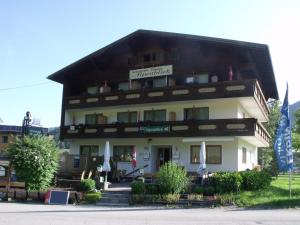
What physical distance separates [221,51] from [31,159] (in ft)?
50.0

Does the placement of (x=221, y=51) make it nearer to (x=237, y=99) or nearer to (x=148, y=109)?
(x=237, y=99)

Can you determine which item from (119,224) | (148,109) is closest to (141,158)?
(148,109)

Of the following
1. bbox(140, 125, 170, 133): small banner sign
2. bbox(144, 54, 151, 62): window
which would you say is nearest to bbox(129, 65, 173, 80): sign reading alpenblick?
bbox(144, 54, 151, 62): window

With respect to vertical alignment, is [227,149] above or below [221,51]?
below

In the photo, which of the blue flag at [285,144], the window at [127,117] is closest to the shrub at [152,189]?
the blue flag at [285,144]

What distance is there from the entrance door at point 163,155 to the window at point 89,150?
5336 millimetres

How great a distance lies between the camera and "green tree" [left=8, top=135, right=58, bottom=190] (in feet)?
74.8

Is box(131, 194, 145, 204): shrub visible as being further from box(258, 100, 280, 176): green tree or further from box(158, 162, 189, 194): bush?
box(258, 100, 280, 176): green tree

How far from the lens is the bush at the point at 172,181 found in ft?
69.8

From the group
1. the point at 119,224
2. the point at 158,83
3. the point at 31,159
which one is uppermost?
the point at 158,83

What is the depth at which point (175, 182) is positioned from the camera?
69.7 ft

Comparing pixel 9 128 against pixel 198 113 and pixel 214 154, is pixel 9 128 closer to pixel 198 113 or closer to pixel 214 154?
pixel 198 113

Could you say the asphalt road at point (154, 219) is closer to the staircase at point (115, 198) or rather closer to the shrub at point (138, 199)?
the shrub at point (138, 199)

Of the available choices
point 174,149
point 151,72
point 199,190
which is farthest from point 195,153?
point 199,190
